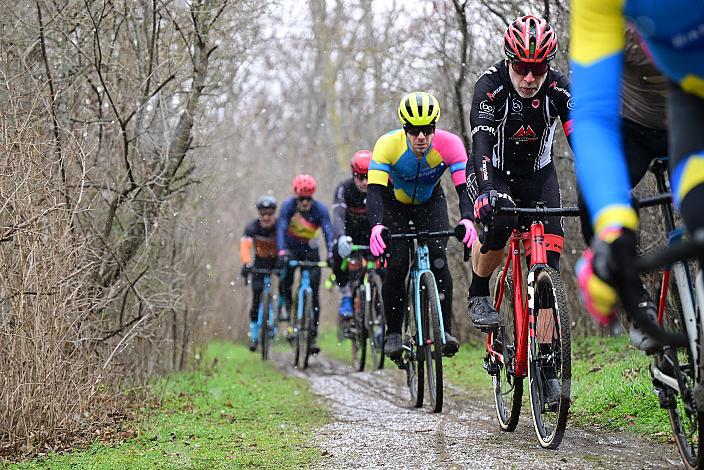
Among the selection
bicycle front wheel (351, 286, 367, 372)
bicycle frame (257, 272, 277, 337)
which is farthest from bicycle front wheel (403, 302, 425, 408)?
bicycle frame (257, 272, 277, 337)

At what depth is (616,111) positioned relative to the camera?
2486mm

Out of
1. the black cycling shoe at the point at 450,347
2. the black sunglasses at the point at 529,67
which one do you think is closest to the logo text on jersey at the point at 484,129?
the black sunglasses at the point at 529,67

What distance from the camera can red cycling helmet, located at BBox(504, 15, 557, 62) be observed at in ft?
17.7

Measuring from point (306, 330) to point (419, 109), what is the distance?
5.64 metres

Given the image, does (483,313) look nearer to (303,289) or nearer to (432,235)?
(432,235)

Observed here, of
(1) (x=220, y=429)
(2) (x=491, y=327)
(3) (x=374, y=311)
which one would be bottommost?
(1) (x=220, y=429)

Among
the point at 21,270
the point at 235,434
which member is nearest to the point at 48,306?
the point at 21,270

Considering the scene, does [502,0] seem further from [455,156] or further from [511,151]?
[511,151]

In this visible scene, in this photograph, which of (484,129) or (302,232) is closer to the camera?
(484,129)

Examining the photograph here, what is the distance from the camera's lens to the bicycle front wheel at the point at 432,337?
6906mm

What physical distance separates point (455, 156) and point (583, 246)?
243cm

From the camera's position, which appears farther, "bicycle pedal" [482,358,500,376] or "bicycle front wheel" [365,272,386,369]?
"bicycle front wheel" [365,272,386,369]

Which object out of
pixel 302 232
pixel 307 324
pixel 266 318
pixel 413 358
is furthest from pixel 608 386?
pixel 266 318

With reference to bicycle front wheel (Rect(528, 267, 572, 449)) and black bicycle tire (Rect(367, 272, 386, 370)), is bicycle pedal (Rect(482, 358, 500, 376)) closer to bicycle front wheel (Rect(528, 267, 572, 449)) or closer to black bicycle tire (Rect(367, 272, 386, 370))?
bicycle front wheel (Rect(528, 267, 572, 449))
